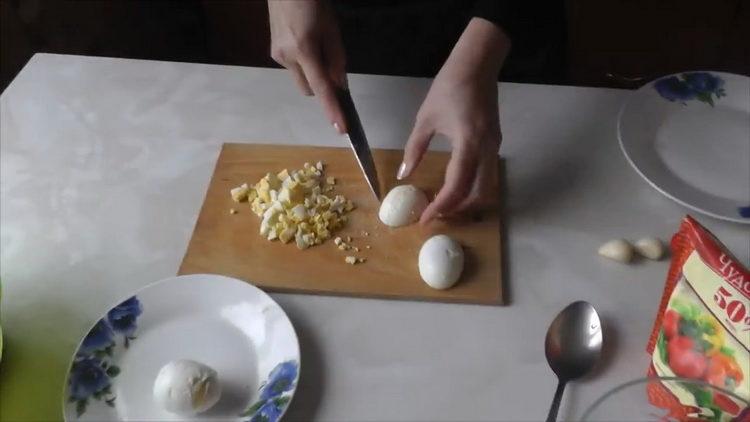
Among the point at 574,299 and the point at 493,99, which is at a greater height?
the point at 493,99

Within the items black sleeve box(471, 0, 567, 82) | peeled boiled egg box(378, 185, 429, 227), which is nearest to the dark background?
black sleeve box(471, 0, 567, 82)

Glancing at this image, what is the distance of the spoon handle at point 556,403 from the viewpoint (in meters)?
0.61

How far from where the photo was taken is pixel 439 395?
0.64 m

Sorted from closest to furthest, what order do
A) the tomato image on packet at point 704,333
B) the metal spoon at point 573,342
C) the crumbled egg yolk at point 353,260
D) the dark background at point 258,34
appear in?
1. the tomato image on packet at point 704,333
2. the metal spoon at point 573,342
3. the crumbled egg yolk at point 353,260
4. the dark background at point 258,34

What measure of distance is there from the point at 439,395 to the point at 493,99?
345 mm

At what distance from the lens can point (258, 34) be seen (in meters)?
1.79

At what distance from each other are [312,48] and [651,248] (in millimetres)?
443

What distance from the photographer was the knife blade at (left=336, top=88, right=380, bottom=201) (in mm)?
821

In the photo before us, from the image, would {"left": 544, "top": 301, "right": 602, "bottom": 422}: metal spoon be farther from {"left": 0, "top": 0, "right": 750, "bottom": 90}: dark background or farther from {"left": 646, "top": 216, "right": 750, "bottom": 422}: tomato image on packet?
{"left": 0, "top": 0, "right": 750, "bottom": 90}: dark background

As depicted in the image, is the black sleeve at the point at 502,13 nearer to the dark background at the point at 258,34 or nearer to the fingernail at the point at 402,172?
the fingernail at the point at 402,172

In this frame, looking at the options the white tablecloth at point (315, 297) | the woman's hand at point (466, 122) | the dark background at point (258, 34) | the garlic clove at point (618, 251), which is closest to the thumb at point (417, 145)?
the woman's hand at point (466, 122)

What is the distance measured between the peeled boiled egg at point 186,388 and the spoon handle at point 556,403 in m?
0.29

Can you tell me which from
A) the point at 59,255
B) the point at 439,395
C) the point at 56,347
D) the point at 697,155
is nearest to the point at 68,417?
the point at 56,347

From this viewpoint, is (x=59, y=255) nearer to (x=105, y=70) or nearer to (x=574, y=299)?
(x=105, y=70)
